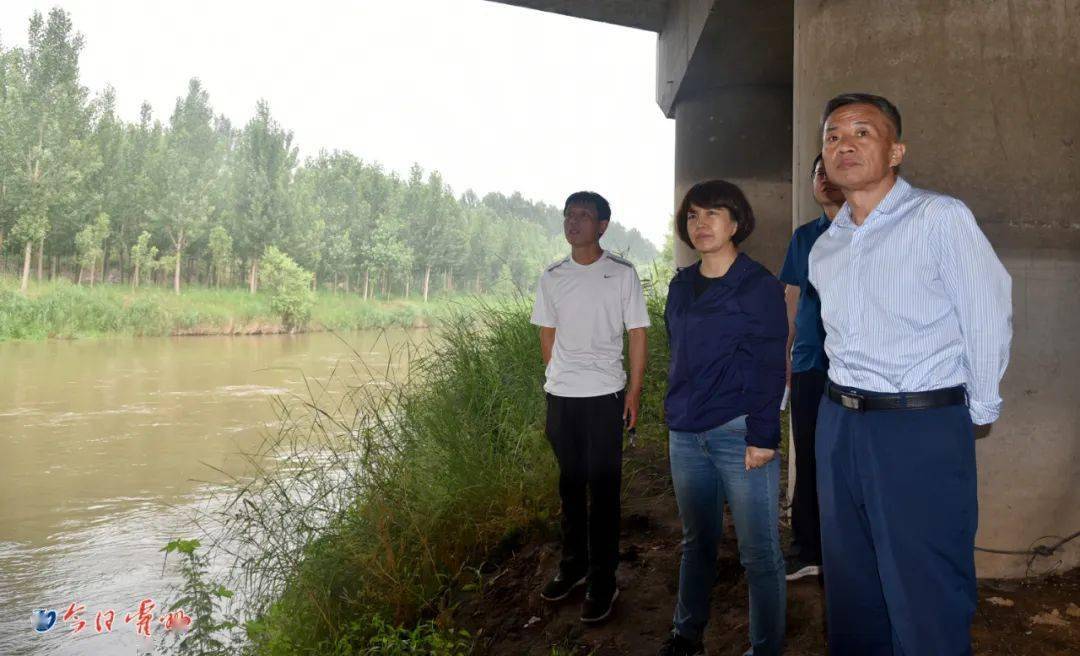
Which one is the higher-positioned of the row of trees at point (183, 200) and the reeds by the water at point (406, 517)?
the row of trees at point (183, 200)

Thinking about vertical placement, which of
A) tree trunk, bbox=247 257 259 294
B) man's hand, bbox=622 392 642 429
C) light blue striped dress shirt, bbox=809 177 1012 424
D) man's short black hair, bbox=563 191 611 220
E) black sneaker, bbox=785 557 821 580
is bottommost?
black sneaker, bbox=785 557 821 580

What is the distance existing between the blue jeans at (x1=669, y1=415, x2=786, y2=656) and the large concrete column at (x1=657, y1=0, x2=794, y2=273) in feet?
19.0

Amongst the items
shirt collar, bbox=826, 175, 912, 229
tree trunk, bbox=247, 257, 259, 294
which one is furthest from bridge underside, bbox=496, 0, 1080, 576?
tree trunk, bbox=247, 257, 259, 294

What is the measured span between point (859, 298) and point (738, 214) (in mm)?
770

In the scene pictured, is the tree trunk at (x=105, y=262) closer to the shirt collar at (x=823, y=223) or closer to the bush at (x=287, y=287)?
the bush at (x=287, y=287)

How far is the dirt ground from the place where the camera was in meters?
3.17

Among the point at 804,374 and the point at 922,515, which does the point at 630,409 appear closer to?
the point at 804,374

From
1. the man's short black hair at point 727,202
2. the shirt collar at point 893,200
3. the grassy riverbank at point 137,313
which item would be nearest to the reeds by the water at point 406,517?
the man's short black hair at point 727,202

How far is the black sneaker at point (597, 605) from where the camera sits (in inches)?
141

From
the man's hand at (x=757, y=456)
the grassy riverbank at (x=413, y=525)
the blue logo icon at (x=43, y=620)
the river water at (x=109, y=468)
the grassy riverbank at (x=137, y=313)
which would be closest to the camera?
the man's hand at (x=757, y=456)

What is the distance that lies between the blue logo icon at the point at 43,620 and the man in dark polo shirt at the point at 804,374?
576cm

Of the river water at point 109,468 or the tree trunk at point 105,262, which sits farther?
the tree trunk at point 105,262

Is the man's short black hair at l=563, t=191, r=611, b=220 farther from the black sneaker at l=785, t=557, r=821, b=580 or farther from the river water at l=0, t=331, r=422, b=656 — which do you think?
the river water at l=0, t=331, r=422, b=656

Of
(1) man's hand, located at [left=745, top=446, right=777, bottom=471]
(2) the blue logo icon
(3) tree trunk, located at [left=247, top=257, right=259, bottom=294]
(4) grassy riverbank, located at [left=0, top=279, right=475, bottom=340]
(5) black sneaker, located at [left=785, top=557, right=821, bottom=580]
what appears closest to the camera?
(1) man's hand, located at [left=745, top=446, right=777, bottom=471]
